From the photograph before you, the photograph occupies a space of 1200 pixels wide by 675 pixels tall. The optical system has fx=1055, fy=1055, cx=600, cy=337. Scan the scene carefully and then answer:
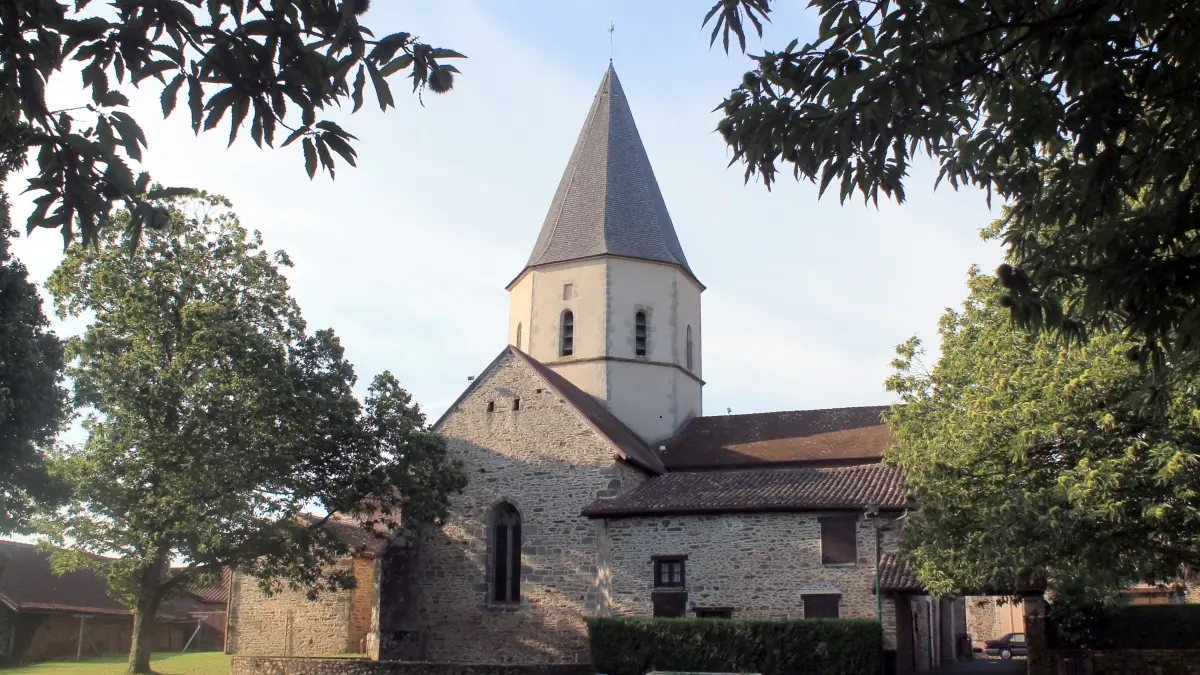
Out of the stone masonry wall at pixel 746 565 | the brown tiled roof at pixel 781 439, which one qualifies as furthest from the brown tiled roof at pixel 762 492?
the brown tiled roof at pixel 781 439

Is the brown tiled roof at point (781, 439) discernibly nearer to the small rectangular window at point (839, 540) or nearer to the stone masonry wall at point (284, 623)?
the small rectangular window at point (839, 540)

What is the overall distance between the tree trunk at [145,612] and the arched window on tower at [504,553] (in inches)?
302

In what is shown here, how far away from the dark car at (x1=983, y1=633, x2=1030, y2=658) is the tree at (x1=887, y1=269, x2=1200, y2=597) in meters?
21.6

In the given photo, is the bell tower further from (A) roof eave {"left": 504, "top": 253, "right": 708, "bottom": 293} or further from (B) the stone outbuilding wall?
(B) the stone outbuilding wall

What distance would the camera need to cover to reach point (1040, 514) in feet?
50.8

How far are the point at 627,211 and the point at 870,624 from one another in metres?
16.3

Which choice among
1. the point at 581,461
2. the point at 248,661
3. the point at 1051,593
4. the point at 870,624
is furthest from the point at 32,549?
the point at 1051,593

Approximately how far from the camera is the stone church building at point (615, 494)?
75.0ft

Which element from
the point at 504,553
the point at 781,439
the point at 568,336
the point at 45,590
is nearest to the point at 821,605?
the point at 781,439

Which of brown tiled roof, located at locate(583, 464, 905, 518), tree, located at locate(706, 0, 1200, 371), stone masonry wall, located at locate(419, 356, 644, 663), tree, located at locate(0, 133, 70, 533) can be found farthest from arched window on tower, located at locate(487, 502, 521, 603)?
tree, located at locate(706, 0, 1200, 371)

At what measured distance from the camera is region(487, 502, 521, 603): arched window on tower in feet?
86.1

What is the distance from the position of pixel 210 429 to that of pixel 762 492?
39.4 ft

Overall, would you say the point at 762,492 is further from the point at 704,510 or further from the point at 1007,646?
the point at 1007,646

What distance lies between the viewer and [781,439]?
28625 mm
